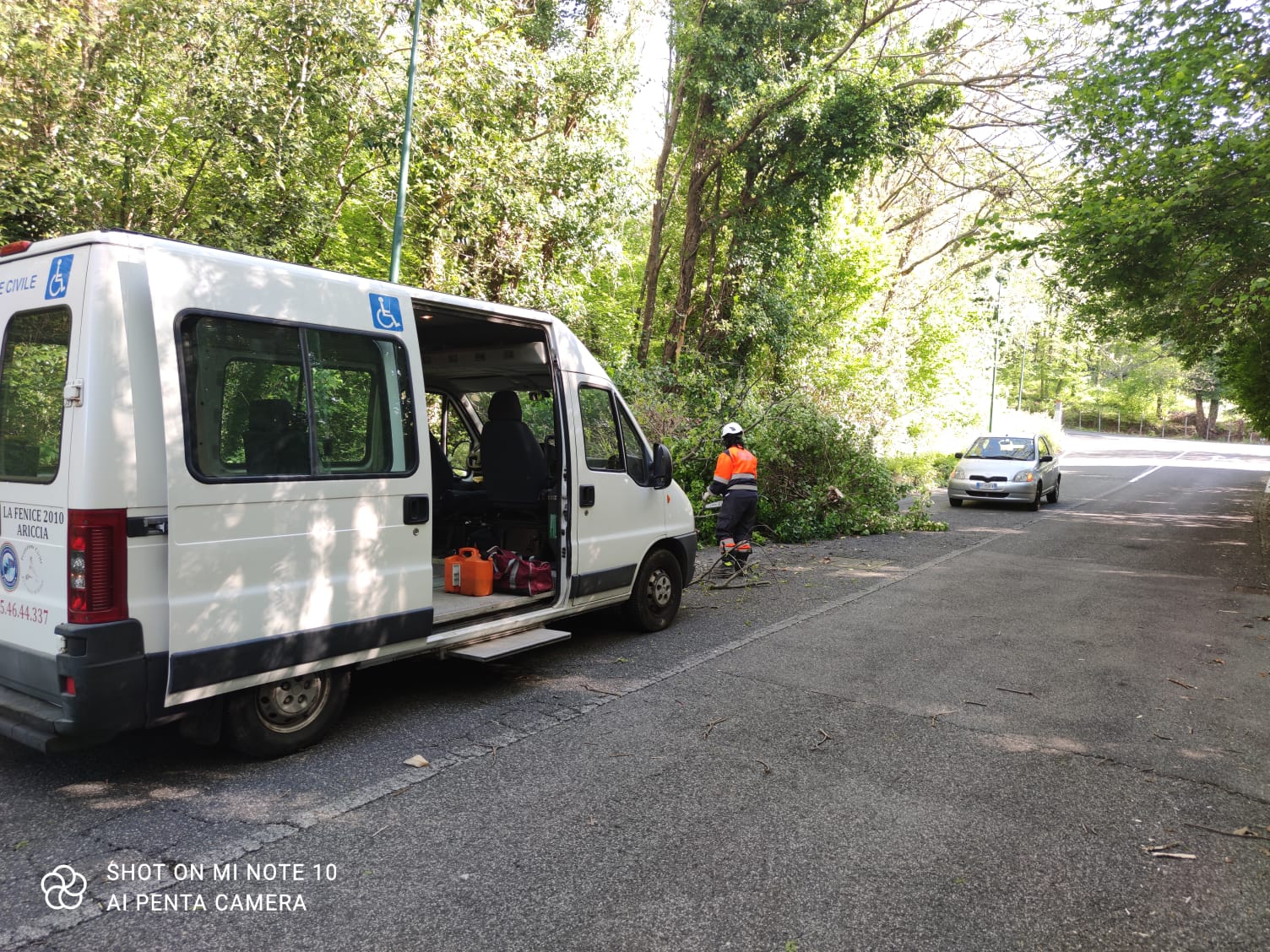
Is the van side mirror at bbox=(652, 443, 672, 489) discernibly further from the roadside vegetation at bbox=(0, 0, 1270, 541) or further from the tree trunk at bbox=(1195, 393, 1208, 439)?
the tree trunk at bbox=(1195, 393, 1208, 439)

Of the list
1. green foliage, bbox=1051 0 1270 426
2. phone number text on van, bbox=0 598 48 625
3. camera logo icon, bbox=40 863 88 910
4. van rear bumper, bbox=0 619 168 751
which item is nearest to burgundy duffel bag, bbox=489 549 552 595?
van rear bumper, bbox=0 619 168 751

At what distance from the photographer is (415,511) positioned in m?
4.75

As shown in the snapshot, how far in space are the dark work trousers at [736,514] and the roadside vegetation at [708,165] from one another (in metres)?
3.44

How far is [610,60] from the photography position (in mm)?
16203

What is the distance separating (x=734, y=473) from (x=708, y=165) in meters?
12.7

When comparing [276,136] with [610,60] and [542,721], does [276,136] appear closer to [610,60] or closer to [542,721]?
[610,60]

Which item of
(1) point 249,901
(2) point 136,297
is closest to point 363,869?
(1) point 249,901

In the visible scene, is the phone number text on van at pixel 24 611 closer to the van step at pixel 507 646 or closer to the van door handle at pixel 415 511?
the van door handle at pixel 415 511

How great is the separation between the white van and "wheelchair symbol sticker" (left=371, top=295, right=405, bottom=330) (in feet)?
0.05

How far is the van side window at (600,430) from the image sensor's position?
6.18 meters

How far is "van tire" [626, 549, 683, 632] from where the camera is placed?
6.84 m

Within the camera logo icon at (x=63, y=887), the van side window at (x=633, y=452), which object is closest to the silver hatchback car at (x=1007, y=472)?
the van side window at (x=633, y=452)

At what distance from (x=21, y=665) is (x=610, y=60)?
15747mm

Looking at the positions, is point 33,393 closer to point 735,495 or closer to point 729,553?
point 735,495
